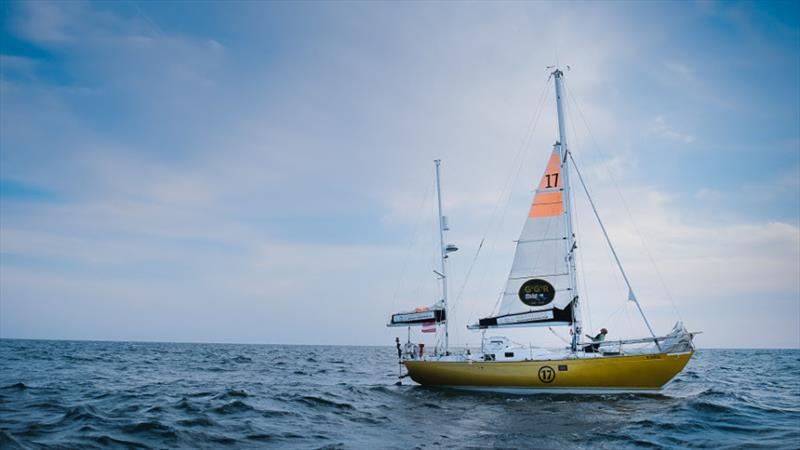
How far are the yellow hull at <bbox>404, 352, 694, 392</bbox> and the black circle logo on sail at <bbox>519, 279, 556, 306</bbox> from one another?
3690mm

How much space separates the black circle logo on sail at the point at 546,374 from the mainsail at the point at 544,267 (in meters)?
2.92

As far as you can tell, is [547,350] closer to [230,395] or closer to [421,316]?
[421,316]

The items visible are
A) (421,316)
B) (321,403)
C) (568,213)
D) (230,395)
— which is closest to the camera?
(321,403)

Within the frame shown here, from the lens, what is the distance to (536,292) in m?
24.8

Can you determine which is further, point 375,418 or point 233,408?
point 233,408

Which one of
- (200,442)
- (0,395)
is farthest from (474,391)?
(0,395)

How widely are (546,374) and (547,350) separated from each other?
1.43 meters

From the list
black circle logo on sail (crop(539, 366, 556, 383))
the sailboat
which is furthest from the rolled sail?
black circle logo on sail (crop(539, 366, 556, 383))

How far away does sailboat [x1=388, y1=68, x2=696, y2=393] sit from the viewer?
21.0 metres

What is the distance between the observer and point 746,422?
16797 mm

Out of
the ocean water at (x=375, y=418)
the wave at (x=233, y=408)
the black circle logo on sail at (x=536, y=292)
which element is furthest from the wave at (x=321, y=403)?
the black circle logo on sail at (x=536, y=292)

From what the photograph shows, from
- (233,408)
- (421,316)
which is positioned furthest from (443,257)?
(233,408)

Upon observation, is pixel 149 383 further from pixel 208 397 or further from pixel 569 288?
pixel 569 288

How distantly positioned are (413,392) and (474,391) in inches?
134
